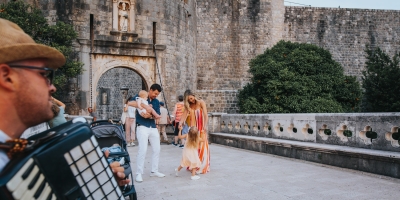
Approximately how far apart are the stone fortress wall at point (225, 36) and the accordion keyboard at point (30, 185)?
15.1 m

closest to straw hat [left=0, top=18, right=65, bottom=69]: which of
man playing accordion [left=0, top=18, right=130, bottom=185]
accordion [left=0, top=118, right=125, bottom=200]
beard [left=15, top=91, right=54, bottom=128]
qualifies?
man playing accordion [left=0, top=18, right=130, bottom=185]

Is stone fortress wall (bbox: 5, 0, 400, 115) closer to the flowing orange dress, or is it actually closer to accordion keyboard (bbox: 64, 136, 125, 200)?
the flowing orange dress

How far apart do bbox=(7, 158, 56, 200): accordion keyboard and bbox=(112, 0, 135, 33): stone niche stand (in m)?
15.1

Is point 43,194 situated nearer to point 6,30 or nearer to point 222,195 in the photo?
point 6,30

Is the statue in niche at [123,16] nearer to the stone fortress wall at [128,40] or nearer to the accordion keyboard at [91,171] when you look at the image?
the stone fortress wall at [128,40]

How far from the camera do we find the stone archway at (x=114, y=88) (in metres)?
29.1

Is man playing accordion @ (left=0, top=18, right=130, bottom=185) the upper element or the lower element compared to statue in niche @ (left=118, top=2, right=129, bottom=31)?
lower

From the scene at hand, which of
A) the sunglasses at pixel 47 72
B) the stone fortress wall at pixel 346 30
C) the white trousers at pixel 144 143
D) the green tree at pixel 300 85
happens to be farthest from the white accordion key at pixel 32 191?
the stone fortress wall at pixel 346 30

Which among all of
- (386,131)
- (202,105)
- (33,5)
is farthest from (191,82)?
(386,131)

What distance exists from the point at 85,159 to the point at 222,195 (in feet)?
12.9

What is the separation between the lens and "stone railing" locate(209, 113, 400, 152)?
21.2 feet

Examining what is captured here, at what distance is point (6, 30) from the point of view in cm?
133

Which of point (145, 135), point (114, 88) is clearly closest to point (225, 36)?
point (114, 88)

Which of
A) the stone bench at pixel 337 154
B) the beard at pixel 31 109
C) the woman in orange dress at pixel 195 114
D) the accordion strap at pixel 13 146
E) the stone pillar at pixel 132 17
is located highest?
the stone pillar at pixel 132 17
